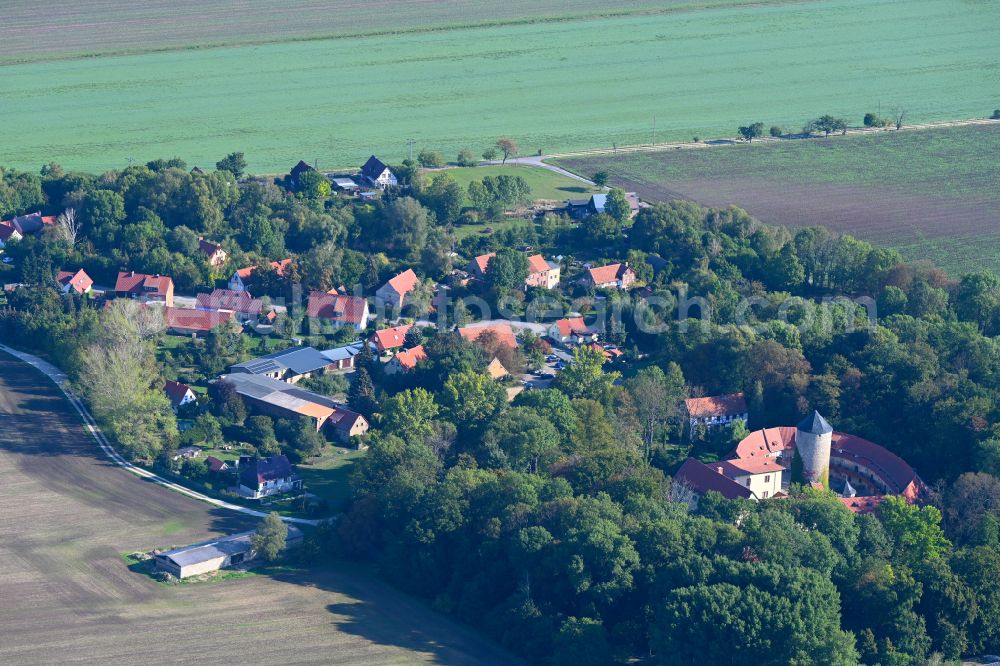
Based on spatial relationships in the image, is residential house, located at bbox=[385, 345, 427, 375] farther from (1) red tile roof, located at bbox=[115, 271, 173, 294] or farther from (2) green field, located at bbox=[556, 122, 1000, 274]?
(2) green field, located at bbox=[556, 122, 1000, 274]

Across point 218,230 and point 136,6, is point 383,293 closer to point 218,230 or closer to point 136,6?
point 218,230

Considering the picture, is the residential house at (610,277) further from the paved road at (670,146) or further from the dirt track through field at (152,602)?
the dirt track through field at (152,602)

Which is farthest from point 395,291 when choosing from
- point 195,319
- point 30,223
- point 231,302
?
point 30,223

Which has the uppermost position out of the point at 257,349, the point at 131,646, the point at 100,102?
the point at 100,102

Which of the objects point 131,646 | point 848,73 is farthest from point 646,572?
point 848,73

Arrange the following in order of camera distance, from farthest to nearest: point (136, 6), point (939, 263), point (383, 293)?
point (136, 6) < point (939, 263) < point (383, 293)
